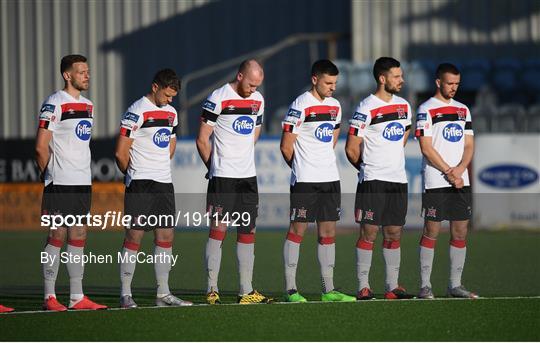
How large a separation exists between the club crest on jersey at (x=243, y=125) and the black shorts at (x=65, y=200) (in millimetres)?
1383

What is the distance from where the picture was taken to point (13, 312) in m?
10.5

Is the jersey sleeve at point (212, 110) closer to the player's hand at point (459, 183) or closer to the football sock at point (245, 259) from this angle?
the football sock at point (245, 259)

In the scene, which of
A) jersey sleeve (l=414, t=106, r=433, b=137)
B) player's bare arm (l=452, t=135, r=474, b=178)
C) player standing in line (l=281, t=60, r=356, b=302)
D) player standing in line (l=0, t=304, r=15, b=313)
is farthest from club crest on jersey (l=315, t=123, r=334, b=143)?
player standing in line (l=0, t=304, r=15, b=313)

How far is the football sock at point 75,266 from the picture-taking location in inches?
414

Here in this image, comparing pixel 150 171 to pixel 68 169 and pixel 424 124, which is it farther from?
pixel 424 124

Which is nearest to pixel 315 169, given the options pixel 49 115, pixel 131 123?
pixel 131 123

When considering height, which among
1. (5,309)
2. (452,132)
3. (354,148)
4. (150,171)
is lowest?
(5,309)

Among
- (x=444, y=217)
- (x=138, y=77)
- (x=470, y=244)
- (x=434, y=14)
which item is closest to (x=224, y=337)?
(x=444, y=217)

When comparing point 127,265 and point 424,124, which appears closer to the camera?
point 127,265

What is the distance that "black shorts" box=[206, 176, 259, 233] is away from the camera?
10875 millimetres

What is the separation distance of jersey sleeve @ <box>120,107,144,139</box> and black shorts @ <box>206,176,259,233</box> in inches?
34.4

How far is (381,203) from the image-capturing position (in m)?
11.2

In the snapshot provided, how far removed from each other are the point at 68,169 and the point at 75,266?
81 centimetres

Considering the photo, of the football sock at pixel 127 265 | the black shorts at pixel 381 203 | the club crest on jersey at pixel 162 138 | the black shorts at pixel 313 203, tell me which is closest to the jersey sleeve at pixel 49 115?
the club crest on jersey at pixel 162 138
